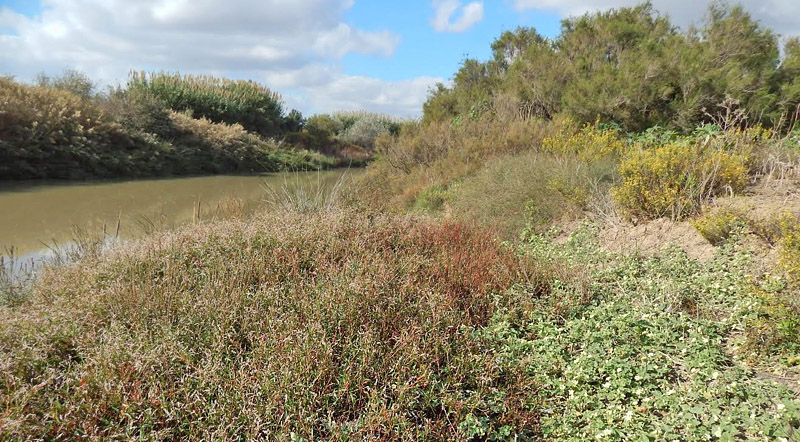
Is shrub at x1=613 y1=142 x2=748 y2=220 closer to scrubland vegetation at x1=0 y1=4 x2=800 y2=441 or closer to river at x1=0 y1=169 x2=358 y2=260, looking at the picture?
scrubland vegetation at x1=0 y1=4 x2=800 y2=441

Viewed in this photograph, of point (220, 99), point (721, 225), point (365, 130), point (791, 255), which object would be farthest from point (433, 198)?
point (365, 130)

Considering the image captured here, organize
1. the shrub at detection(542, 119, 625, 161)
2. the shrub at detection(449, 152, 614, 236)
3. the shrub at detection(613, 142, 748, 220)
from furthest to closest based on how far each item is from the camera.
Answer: the shrub at detection(542, 119, 625, 161)
the shrub at detection(449, 152, 614, 236)
the shrub at detection(613, 142, 748, 220)

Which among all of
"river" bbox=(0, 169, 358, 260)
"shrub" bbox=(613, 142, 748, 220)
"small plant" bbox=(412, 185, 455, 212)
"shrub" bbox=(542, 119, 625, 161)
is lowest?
"river" bbox=(0, 169, 358, 260)

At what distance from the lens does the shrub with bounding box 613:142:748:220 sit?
550cm

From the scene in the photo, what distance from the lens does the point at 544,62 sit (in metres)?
13.7

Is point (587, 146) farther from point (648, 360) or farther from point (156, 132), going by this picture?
point (156, 132)

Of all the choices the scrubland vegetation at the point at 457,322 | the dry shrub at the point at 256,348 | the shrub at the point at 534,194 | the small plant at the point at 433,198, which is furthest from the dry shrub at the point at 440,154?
the dry shrub at the point at 256,348

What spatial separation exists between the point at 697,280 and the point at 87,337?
4.91 m

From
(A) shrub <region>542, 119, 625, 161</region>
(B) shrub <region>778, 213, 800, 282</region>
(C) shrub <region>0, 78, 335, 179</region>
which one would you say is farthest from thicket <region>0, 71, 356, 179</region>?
(B) shrub <region>778, 213, 800, 282</region>

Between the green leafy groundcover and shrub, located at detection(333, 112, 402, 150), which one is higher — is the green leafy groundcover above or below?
below

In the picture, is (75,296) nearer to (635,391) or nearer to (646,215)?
(635,391)

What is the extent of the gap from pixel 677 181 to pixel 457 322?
4.12m

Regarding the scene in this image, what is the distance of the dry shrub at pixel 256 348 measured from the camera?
7.38ft

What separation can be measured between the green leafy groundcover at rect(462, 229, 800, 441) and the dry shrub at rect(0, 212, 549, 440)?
216 millimetres
